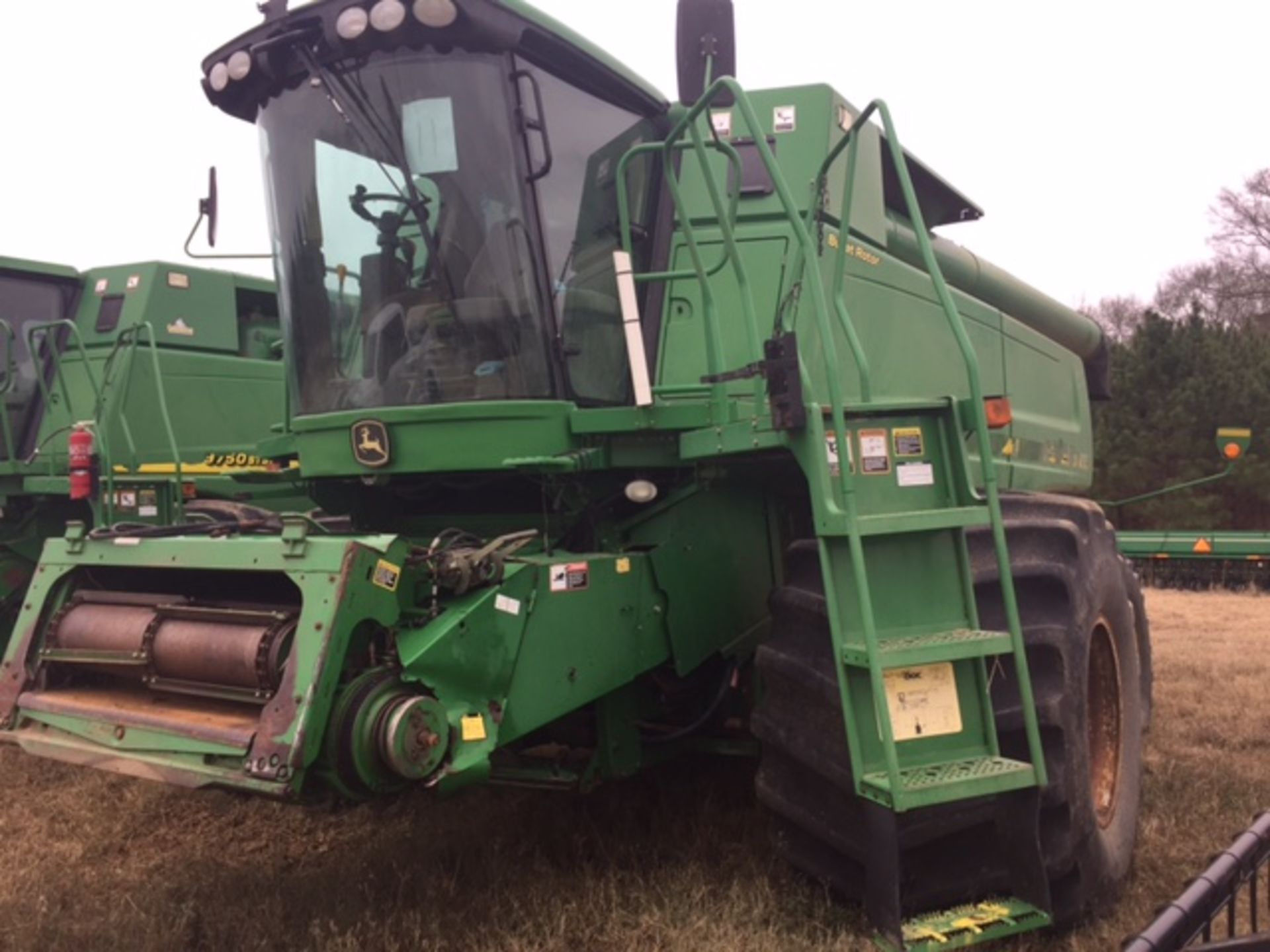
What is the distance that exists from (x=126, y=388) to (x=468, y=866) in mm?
3805

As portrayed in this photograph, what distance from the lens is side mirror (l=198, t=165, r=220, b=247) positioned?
406cm

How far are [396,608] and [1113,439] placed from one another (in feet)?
71.9

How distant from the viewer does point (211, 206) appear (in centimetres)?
406

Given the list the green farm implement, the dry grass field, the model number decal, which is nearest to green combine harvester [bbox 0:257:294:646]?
the model number decal

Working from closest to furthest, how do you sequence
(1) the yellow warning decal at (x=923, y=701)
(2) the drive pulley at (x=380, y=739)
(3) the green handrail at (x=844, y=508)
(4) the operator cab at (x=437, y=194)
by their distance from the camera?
(2) the drive pulley at (x=380, y=739)
(3) the green handrail at (x=844, y=508)
(1) the yellow warning decal at (x=923, y=701)
(4) the operator cab at (x=437, y=194)

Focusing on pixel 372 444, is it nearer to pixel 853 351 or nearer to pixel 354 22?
pixel 354 22

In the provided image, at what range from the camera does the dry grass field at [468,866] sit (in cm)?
306

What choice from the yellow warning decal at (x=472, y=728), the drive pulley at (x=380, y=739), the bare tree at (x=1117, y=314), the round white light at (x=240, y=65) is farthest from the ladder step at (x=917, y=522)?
the bare tree at (x=1117, y=314)

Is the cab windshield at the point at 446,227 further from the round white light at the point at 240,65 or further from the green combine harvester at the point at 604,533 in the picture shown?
the round white light at the point at 240,65

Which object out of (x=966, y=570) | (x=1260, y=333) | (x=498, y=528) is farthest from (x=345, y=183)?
(x=1260, y=333)

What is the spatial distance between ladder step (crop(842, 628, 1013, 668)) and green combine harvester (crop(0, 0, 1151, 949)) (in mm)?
12

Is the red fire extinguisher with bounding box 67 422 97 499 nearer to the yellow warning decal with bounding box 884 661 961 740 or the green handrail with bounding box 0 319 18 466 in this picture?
the green handrail with bounding box 0 319 18 466

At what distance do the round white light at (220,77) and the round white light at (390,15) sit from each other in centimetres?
64

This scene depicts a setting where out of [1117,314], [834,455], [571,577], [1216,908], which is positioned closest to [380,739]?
[571,577]
